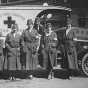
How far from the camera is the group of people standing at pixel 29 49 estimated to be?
368 inches

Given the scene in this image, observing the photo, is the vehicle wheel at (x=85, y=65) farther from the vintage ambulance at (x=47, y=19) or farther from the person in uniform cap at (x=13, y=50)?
the person in uniform cap at (x=13, y=50)

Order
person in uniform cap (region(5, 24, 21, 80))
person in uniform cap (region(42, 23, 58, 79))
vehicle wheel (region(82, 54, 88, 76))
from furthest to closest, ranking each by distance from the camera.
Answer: vehicle wheel (region(82, 54, 88, 76)), person in uniform cap (region(42, 23, 58, 79)), person in uniform cap (region(5, 24, 21, 80))

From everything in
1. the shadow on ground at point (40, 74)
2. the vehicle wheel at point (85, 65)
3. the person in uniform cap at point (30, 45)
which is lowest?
the shadow on ground at point (40, 74)

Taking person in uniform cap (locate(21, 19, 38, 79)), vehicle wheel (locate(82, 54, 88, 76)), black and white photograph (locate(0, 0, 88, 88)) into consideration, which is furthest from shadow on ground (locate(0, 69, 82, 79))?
vehicle wheel (locate(82, 54, 88, 76))

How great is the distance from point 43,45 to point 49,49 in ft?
0.65

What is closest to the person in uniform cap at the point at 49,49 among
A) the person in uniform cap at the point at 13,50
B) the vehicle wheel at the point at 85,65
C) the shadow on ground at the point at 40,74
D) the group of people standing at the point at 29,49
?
the group of people standing at the point at 29,49

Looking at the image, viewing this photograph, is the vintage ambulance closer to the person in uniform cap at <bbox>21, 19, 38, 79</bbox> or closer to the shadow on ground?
the shadow on ground

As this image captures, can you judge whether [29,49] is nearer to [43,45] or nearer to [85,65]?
[43,45]

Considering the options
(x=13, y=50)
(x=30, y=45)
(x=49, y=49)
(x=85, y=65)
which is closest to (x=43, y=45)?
(x=49, y=49)

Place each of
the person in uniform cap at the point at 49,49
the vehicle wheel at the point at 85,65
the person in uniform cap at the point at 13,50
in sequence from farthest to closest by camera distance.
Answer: the vehicle wheel at the point at 85,65 → the person in uniform cap at the point at 49,49 → the person in uniform cap at the point at 13,50

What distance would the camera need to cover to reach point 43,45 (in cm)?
956

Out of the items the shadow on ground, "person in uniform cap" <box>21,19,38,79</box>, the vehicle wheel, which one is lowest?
the shadow on ground

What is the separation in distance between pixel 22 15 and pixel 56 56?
1.58 m

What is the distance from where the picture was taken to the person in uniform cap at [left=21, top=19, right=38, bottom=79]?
936 centimetres
